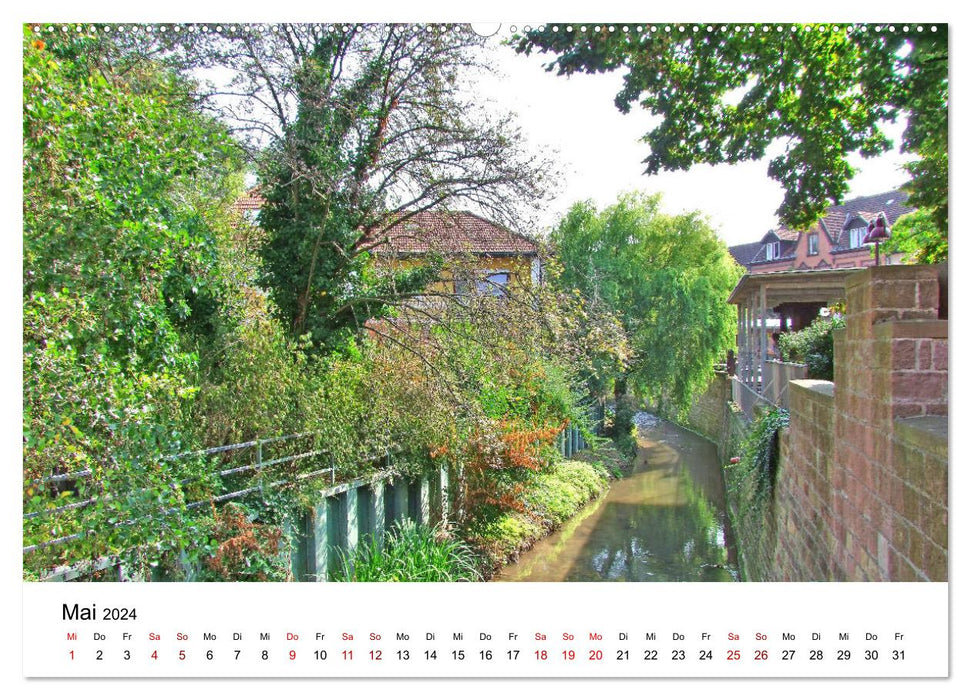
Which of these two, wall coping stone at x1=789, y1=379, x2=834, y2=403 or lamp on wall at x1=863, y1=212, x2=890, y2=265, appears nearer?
wall coping stone at x1=789, y1=379, x2=834, y2=403

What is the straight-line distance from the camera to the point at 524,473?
7070 mm

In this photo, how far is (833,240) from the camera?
5684mm

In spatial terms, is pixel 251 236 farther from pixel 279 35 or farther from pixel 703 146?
pixel 703 146

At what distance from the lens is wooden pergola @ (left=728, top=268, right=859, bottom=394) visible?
802cm

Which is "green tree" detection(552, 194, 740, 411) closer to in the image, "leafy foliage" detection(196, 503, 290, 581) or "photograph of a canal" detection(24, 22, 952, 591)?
"photograph of a canal" detection(24, 22, 952, 591)

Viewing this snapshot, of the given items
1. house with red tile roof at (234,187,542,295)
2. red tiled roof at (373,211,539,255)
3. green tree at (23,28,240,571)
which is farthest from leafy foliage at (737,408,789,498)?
green tree at (23,28,240,571)

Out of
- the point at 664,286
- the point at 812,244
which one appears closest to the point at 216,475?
the point at 812,244

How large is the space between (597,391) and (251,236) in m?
7.16

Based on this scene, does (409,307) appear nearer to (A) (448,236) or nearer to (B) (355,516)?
(A) (448,236)

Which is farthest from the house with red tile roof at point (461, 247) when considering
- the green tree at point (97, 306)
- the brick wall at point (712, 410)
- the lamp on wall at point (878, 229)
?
the brick wall at point (712, 410)

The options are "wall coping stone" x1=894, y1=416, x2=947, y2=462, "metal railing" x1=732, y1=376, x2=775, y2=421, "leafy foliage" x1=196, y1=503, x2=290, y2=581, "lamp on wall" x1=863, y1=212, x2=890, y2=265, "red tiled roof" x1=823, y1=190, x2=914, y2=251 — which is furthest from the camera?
"metal railing" x1=732, y1=376, x2=775, y2=421

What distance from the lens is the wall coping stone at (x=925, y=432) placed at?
7.35 feet

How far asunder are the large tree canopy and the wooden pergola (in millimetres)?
3195
